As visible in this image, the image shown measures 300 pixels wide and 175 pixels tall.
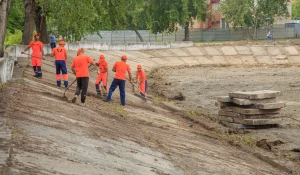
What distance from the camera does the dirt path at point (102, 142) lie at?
11156 millimetres

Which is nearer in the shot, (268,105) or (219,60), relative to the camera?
(268,105)

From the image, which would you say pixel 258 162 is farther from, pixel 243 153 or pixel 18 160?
pixel 18 160

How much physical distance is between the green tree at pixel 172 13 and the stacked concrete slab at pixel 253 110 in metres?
52.8

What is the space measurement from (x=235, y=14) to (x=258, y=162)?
6343cm

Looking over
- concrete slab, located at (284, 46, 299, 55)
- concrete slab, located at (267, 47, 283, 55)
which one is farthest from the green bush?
concrete slab, located at (284, 46, 299, 55)

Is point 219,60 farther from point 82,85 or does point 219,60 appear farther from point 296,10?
point 296,10

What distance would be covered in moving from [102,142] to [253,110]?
8.53 m

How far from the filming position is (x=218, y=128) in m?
21.5

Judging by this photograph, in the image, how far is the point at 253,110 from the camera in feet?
70.2

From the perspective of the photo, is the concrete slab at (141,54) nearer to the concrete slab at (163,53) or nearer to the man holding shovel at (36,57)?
the concrete slab at (163,53)

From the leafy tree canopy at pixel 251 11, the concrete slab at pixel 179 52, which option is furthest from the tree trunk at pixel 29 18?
the leafy tree canopy at pixel 251 11

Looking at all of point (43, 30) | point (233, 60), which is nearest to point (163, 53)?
point (233, 60)

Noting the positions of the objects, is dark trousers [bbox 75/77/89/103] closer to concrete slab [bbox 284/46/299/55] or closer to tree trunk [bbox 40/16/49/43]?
tree trunk [bbox 40/16/49/43]

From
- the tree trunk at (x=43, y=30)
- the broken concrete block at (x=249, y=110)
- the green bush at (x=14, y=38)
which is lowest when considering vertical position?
the broken concrete block at (x=249, y=110)
